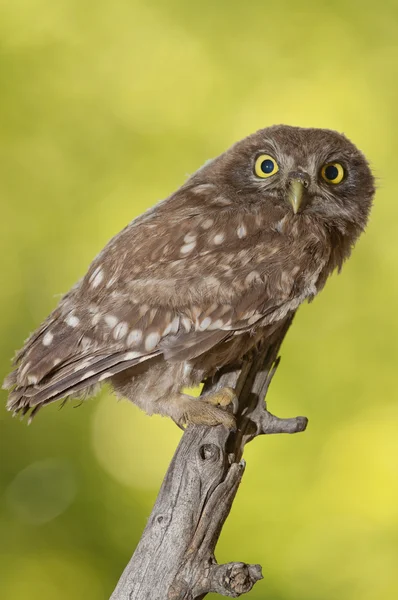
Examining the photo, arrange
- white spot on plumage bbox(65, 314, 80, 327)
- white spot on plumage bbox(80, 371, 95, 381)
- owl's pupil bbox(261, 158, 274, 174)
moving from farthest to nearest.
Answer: owl's pupil bbox(261, 158, 274, 174) → white spot on plumage bbox(65, 314, 80, 327) → white spot on plumage bbox(80, 371, 95, 381)

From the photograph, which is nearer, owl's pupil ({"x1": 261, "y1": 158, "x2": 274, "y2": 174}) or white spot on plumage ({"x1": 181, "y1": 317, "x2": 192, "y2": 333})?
white spot on plumage ({"x1": 181, "y1": 317, "x2": 192, "y2": 333})

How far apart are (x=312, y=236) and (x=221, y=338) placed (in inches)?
12.6

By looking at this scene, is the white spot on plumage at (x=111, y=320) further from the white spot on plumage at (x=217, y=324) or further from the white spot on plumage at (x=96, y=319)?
the white spot on plumage at (x=217, y=324)

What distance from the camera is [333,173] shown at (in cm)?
203

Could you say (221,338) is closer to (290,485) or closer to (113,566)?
(290,485)

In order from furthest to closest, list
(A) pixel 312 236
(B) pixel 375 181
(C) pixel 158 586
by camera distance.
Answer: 1. (B) pixel 375 181
2. (A) pixel 312 236
3. (C) pixel 158 586

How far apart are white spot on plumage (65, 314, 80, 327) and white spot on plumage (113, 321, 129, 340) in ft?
0.36

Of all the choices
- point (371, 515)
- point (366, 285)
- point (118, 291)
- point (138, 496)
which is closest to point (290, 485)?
point (371, 515)

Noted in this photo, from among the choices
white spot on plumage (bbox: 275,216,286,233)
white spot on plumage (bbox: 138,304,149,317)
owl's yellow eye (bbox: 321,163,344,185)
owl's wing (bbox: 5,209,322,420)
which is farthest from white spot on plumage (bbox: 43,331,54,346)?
owl's yellow eye (bbox: 321,163,344,185)

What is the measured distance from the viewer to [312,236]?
1936 mm

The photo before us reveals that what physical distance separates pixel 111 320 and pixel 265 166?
0.52m

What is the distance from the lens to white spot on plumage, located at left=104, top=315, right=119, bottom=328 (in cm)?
185

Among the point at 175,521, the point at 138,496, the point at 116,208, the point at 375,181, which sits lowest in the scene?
the point at 175,521

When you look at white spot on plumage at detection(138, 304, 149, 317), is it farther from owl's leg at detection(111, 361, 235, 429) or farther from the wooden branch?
the wooden branch
